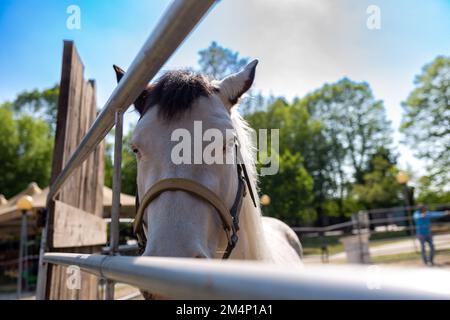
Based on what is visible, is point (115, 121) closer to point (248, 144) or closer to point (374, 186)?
point (248, 144)

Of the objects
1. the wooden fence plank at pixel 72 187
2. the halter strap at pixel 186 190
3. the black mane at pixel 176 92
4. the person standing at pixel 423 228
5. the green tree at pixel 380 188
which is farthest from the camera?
the green tree at pixel 380 188

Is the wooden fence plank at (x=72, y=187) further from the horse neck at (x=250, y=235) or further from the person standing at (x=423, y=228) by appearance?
the person standing at (x=423, y=228)

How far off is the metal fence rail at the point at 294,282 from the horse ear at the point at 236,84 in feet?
4.67

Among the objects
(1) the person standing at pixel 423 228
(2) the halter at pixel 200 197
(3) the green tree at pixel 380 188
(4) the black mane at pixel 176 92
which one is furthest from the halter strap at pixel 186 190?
(3) the green tree at pixel 380 188

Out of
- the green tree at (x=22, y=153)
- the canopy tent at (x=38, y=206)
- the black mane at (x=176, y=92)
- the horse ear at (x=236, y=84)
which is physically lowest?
the canopy tent at (x=38, y=206)

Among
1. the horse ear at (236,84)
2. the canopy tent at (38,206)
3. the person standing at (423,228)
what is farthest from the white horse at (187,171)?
the person standing at (423,228)

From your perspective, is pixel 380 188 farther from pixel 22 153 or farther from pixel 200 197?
pixel 200 197

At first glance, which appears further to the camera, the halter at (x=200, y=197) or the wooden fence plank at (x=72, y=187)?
the wooden fence plank at (x=72, y=187)

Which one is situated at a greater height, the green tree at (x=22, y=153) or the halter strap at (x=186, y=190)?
the green tree at (x=22, y=153)

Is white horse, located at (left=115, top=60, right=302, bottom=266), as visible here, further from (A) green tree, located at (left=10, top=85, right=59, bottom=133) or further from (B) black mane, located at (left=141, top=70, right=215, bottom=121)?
(A) green tree, located at (left=10, top=85, right=59, bottom=133)

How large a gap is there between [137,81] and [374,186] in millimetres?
35785

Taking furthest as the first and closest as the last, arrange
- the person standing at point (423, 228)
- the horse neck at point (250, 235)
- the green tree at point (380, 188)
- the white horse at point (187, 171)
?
1. the green tree at point (380, 188)
2. the person standing at point (423, 228)
3. the horse neck at point (250, 235)
4. the white horse at point (187, 171)

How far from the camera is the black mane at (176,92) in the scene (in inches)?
60.5
